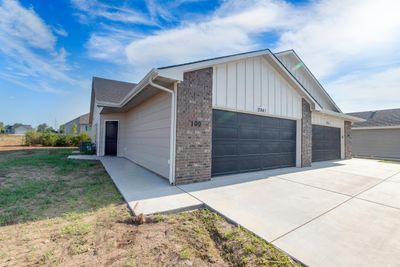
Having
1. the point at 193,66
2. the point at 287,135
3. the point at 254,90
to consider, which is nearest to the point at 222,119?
the point at 254,90

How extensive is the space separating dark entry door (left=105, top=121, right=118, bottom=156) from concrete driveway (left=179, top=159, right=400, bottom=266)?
31.6 feet

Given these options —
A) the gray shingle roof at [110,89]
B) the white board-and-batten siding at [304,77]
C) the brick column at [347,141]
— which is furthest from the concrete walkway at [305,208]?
the gray shingle roof at [110,89]

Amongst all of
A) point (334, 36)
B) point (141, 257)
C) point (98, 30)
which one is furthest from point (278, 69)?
point (141, 257)

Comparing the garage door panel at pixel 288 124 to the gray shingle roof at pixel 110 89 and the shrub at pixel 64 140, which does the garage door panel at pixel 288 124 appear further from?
the shrub at pixel 64 140

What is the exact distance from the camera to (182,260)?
2268 millimetres

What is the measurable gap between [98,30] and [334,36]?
8.93 m

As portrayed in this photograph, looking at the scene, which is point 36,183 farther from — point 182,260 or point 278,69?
point 278,69

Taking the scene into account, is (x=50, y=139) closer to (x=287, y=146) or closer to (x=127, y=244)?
(x=287, y=146)

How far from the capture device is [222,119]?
650cm

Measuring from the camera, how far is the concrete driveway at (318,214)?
7.89 ft

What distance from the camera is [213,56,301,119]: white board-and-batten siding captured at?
634 cm

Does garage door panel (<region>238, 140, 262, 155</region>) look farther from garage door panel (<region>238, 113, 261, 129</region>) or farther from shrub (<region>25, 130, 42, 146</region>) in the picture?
shrub (<region>25, 130, 42, 146</region>)

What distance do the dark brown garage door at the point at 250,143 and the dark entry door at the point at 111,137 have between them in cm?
918

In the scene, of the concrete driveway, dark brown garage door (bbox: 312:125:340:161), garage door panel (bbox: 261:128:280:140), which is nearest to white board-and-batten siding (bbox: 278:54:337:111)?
dark brown garage door (bbox: 312:125:340:161)
